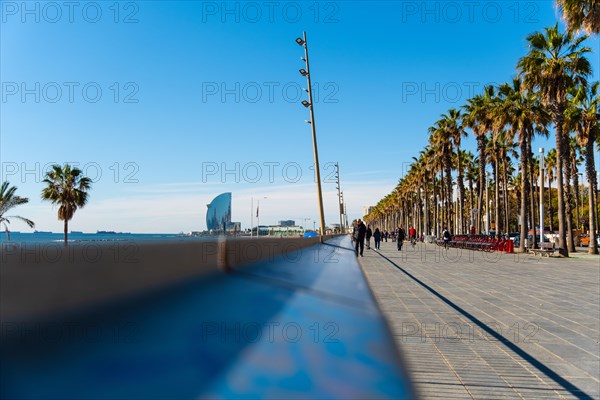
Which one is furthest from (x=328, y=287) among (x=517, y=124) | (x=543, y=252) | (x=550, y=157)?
(x=550, y=157)

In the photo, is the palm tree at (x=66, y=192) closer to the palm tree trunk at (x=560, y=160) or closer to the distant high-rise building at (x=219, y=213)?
the distant high-rise building at (x=219, y=213)

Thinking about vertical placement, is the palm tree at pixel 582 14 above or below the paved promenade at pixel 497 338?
above

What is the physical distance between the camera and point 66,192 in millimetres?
12797

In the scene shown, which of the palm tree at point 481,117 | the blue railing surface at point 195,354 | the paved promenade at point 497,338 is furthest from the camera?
the palm tree at point 481,117

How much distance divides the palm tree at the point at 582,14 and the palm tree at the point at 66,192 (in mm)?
18408

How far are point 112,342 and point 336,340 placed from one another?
1.26 meters

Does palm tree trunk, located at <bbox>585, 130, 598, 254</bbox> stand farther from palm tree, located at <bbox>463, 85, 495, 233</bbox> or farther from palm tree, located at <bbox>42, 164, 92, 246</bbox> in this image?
palm tree, located at <bbox>42, 164, 92, 246</bbox>

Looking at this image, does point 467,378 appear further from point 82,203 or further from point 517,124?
point 517,124

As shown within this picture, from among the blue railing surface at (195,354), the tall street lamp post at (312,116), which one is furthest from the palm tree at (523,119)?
the blue railing surface at (195,354)

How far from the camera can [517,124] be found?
35594mm

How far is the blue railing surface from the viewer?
1786 mm

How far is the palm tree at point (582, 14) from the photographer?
63.1 feet

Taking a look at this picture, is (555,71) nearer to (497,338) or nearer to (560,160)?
(560,160)

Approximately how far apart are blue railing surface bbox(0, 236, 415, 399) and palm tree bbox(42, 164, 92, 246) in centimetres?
875
